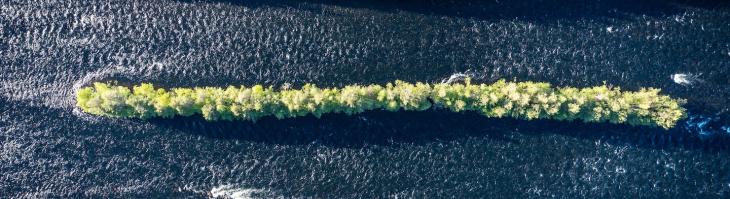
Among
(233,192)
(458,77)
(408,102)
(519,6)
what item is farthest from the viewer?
(233,192)

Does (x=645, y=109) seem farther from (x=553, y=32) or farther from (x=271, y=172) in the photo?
(x=271, y=172)

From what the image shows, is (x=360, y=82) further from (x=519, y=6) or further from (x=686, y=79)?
(x=686, y=79)

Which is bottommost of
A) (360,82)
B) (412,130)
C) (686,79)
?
(412,130)

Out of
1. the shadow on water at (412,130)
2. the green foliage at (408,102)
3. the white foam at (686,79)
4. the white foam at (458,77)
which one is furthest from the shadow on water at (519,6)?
the shadow on water at (412,130)

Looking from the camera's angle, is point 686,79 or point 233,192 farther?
point 233,192

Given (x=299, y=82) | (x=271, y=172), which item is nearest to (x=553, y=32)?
(x=299, y=82)

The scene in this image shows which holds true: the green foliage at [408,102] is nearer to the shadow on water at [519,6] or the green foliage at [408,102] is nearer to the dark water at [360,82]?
the dark water at [360,82]

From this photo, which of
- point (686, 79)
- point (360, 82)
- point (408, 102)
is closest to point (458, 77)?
point (408, 102)

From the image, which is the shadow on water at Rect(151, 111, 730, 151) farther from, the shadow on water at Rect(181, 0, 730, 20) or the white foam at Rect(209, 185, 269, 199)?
the shadow on water at Rect(181, 0, 730, 20)
